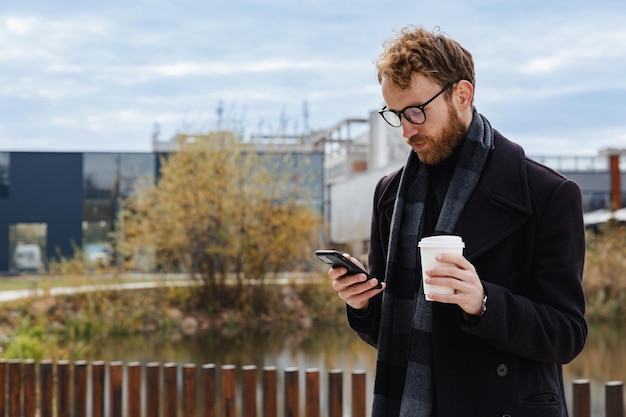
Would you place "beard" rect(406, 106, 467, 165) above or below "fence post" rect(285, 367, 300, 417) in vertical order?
above

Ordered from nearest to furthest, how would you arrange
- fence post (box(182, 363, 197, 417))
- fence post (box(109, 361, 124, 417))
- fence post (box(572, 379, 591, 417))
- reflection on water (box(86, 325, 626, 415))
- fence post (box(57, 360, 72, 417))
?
fence post (box(572, 379, 591, 417)) → fence post (box(182, 363, 197, 417)) → fence post (box(109, 361, 124, 417)) → fence post (box(57, 360, 72, 417)) → reflection on water (box(86, 325, 626, 415))

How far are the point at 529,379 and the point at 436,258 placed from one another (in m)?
0.42

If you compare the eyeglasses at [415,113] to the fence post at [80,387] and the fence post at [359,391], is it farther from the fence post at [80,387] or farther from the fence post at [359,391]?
the fence post at [80,387]

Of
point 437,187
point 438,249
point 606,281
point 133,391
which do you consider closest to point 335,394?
point 133,391

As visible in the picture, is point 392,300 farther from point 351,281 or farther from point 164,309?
point 164,309

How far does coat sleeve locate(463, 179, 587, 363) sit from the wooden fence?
Answer: 6.84 ft

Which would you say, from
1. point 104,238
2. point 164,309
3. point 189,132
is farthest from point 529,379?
point 104,238

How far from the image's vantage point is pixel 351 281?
178 cm

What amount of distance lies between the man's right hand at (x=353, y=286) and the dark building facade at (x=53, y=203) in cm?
2453

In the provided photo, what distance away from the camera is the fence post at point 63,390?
4.21m

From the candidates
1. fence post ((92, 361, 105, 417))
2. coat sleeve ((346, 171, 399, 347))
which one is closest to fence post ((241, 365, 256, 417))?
fence post ((92, 361, 105, 417))

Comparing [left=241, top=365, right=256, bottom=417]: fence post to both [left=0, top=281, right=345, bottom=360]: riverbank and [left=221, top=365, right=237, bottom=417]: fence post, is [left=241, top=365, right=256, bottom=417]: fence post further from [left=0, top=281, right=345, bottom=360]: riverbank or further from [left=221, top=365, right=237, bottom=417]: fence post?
[left=0, top=281, right=345, bottom=360]: riverbank

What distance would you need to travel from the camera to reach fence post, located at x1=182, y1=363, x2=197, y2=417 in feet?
13.0

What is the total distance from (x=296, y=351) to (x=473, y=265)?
1038 cm
